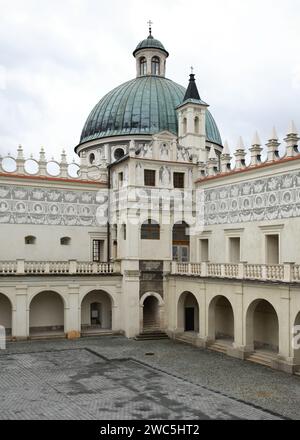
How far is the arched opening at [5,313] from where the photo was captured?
35531 mm

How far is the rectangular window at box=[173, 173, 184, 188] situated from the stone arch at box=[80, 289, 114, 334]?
9153 mm

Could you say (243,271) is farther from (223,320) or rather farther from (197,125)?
(197,125)

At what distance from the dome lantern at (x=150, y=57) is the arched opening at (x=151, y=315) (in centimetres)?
2111

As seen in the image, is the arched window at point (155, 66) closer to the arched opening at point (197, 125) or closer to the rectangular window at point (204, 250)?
the arched opening at point (197, 125)

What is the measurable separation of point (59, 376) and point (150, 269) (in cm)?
1272

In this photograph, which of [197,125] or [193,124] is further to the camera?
[197,125]

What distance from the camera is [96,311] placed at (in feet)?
126

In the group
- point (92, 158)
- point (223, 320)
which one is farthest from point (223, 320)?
point (92, 158)

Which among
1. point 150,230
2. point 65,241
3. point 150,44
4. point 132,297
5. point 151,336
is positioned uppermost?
point 150,44

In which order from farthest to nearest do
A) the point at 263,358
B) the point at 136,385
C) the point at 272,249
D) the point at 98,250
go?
1. the point at 98,250
2. the point at 272,249
3. the point at 263,358
4. the point at 136,385

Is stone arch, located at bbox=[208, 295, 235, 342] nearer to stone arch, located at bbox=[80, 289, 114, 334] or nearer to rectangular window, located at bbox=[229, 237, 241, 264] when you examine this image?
rectangular window, located at bbox=[229, 237, 241, 264]

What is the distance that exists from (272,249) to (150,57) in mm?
23570

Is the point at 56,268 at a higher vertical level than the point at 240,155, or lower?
lower
